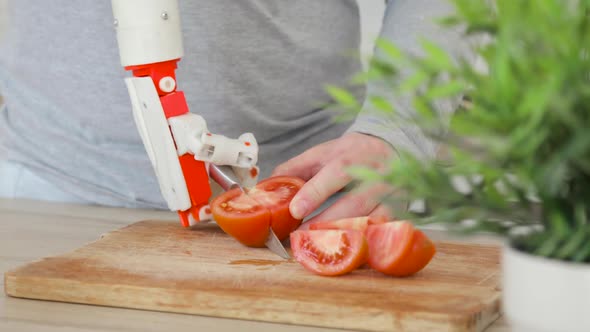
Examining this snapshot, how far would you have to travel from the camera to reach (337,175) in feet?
4.03

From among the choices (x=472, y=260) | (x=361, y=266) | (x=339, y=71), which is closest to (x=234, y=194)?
(x=361, y=266)

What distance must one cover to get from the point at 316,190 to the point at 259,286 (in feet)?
0.90

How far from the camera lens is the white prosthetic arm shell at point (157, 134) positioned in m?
1.17

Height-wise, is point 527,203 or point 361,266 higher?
point 527,203

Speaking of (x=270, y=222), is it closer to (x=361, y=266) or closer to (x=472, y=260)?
(x=361, y=266)

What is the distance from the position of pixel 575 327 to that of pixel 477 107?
16cm

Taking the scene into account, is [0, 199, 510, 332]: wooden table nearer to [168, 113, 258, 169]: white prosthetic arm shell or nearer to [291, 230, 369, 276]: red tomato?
[291, 230, 369, 276]: red tomato

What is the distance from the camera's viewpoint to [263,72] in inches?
60.7

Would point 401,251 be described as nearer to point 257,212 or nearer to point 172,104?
point 257,212

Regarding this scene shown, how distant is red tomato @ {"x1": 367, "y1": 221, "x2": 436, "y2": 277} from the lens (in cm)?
100

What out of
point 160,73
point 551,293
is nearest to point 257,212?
point 160,73

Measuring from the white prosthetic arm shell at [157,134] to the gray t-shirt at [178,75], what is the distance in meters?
0.28

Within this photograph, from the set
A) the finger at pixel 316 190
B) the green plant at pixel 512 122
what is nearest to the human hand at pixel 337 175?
the finger at pixel 316 190

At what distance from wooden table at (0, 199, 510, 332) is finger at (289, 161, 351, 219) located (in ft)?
0.78
